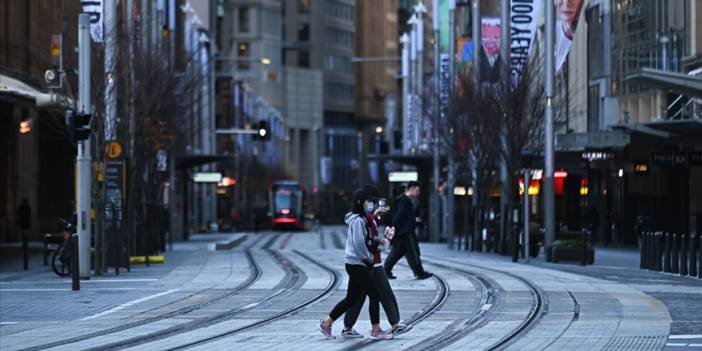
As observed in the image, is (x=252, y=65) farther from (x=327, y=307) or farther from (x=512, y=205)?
(x=327, y=307)

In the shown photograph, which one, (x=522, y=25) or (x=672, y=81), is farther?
(x=522, y=25)

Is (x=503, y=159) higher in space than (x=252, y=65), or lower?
lower

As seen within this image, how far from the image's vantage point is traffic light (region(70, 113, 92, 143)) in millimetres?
32375

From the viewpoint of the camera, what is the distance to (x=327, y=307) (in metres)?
25.0

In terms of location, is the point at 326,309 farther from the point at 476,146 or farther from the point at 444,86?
the point at 444,86

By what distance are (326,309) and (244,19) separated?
175m

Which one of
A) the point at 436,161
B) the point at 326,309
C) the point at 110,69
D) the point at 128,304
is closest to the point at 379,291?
the point at 326,309

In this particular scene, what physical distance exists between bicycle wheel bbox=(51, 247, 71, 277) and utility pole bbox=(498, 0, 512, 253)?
680 inches

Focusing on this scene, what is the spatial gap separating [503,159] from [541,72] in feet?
15.9

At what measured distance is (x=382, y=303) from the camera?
19.7 metres

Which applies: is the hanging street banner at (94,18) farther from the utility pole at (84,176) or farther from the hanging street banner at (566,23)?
the hanging street banner at (566,23)

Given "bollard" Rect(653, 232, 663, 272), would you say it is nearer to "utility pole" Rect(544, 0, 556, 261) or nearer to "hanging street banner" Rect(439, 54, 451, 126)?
"utility pole" Rect(544, 0, 556, 261)

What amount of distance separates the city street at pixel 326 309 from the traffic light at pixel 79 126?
113 inches

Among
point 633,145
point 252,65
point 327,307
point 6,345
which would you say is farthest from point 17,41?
point 252,65
